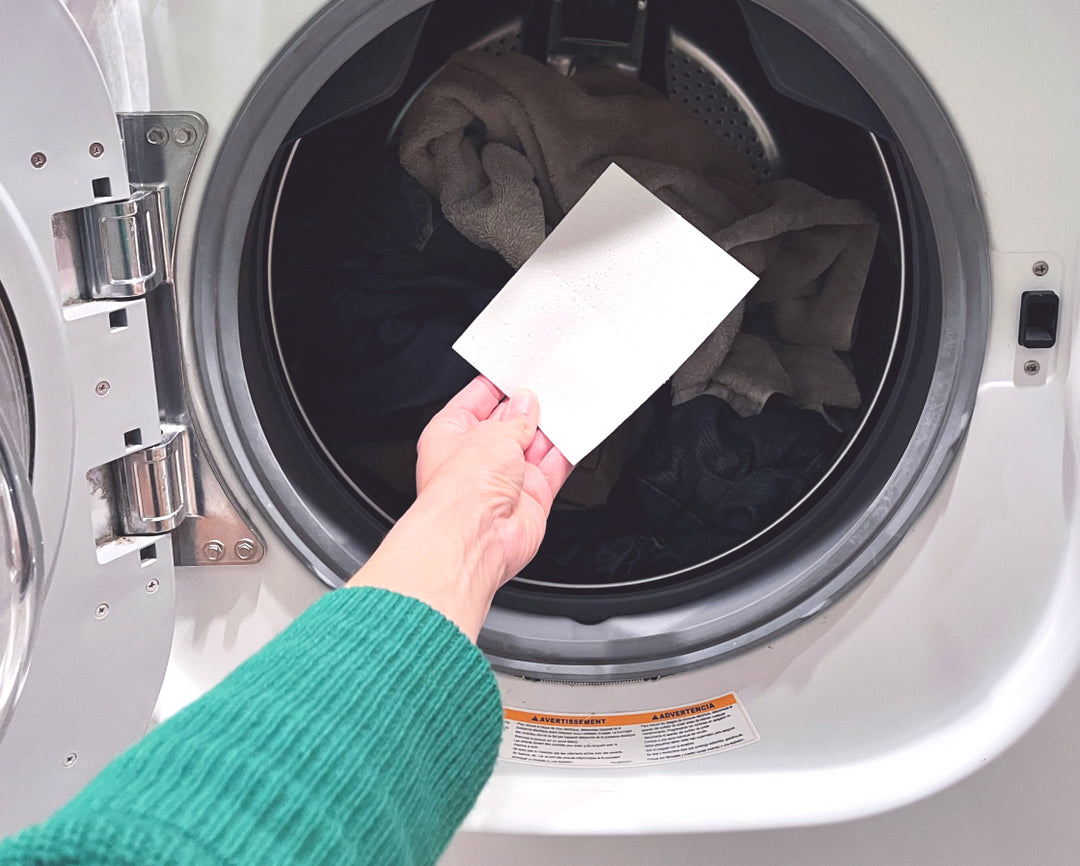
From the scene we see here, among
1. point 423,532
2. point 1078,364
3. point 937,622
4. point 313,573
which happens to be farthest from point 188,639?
point 1078,364

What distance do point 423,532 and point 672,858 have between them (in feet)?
1.30

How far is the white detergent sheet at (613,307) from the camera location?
2.27 ft

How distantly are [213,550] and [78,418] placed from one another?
0.17 m

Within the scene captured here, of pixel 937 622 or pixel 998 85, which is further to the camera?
pixel 937 622

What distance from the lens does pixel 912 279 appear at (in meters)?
0.75

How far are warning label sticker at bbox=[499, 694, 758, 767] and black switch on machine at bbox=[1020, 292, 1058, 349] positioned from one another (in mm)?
340

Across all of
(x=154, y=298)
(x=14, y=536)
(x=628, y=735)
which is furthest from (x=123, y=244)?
(x=628, y=735)

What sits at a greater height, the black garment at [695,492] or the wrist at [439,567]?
the wrist at [439,567]

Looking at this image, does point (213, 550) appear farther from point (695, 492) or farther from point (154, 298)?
point (695, 492)

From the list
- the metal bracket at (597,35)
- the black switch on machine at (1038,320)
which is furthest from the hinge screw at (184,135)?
the black switch on machine at (1038,320)

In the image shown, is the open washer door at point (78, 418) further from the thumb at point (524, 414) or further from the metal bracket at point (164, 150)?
the thumb at point (524, 414)

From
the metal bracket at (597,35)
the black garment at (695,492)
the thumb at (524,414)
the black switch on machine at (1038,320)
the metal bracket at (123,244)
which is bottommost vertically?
the black garment at (695,492)

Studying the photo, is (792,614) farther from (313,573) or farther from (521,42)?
(521,42)

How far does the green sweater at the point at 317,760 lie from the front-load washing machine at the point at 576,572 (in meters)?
0.18
